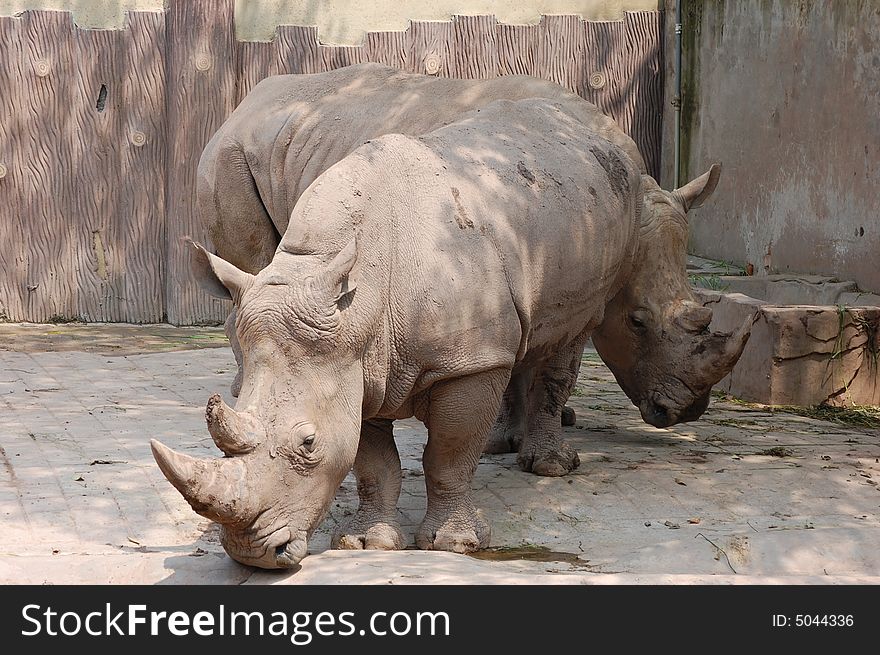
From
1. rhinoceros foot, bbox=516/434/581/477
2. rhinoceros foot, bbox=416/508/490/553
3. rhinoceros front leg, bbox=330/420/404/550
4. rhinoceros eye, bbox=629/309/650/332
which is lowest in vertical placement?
rhinoceros foot, bbox=516/434/581/477

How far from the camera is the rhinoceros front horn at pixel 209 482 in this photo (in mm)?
4090

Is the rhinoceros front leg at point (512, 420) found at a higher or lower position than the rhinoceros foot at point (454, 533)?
lower

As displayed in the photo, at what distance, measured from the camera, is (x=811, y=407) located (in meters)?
8.30

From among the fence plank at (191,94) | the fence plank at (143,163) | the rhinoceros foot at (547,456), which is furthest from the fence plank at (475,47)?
the rhinoceros foot at (547,456)

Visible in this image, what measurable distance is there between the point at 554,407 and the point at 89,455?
7.51ft

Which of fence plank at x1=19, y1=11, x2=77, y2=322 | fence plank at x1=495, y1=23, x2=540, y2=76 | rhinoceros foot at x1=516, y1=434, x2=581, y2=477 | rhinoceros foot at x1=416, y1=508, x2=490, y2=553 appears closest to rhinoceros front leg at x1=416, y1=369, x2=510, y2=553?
rhinoceros foot at x1=416, y1=508, x2=490, y2=553

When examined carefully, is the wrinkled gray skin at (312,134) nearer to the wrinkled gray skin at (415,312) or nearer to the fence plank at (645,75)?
the wrinkled gray skin at (415,312)

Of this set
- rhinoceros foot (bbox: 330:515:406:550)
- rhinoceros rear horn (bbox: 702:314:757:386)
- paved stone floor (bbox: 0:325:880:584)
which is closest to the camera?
paved stone floor (bbox: 0:325:880:584)

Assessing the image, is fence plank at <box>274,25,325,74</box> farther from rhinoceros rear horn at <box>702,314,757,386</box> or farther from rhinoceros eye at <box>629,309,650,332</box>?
rhinoceros rear horn at <box>702,314,757,386</box>

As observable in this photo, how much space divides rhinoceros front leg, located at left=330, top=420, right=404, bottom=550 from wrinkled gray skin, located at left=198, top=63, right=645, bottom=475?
1.49m

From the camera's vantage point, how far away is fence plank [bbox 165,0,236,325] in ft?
34.9

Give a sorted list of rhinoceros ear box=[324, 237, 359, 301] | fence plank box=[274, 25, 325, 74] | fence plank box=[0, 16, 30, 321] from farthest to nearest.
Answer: fence plank box=[274, 25, 325, 74]
fence plank box=[0, 16, 30, 321]
rhinoceros ear box=[324, 237, 359, 301]

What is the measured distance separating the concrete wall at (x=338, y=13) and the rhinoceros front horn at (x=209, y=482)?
282 inches

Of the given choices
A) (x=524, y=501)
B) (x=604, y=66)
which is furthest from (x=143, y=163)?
(x=524, y=501)
